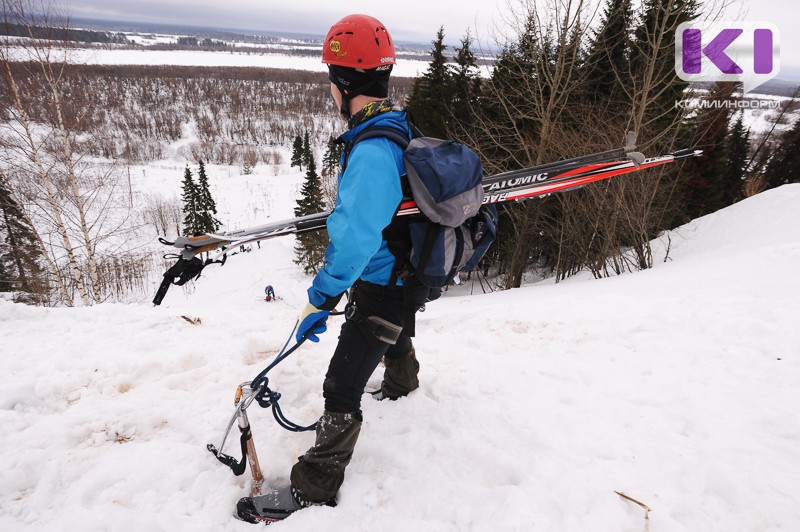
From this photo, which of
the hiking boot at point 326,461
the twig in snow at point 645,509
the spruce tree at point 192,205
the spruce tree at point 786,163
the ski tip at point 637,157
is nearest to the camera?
the twig in snow at point 645,509

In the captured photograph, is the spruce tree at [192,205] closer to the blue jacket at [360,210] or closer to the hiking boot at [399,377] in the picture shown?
the hiking boot at [399,377]

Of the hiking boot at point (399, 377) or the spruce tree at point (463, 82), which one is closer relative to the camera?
the hiking boot at point (399, 377)

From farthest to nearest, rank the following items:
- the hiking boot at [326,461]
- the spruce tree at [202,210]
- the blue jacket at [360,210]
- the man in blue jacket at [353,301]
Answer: the spruce tree at [202,210] → the hiking boot at [326,461] → the man in blue jacket at [353,301] → the blue jacket at [360,210]

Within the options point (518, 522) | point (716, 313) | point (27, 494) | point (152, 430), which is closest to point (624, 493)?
point (518, 522)

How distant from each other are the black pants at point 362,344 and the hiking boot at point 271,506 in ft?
1.84

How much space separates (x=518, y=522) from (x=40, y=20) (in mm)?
16843

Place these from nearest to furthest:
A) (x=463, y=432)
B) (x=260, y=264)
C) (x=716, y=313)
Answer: (x=463, y=432)
(x=716, y=313)
(x=260, y=264)

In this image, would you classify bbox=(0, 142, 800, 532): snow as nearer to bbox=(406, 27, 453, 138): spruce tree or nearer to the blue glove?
the blue glove

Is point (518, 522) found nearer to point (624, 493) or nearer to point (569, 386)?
point (624, 493)

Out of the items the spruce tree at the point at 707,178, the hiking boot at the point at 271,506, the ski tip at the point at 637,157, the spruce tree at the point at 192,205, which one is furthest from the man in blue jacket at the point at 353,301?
the spruce tree at the point at 192,205

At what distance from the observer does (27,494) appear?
2.43 m

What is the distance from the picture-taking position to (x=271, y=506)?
2359 millimetres

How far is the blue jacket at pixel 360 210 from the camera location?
1950 millimetres

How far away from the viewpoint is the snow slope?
2.26 metres
